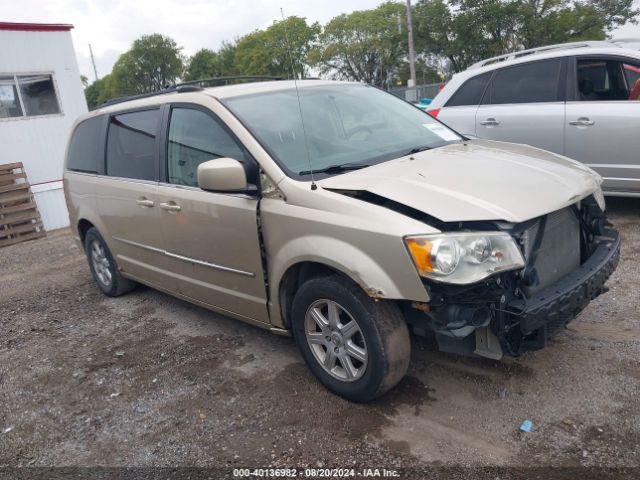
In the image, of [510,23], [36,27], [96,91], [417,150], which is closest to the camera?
[417,150]

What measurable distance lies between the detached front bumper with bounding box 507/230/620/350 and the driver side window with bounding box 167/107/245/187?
1848 millimetres

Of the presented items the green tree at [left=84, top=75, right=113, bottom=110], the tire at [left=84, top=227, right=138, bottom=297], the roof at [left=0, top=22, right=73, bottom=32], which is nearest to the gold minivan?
the tire at [left=84, top=227, right=138, bottom=297]

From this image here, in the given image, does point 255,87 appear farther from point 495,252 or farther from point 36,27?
point 36,27

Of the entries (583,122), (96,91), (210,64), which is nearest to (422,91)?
(583,122)

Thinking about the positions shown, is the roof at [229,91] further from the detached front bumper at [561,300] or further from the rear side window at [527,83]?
the rear side window at [527,83]

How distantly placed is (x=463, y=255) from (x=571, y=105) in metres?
3.91

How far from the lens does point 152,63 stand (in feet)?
253

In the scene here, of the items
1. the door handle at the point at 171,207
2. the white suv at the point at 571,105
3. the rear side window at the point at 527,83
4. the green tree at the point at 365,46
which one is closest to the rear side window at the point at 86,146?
the door handle at the point at 171,207

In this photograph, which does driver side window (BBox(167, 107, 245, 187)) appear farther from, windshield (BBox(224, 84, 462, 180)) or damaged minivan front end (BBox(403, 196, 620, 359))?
damaged minivan front end (BBox(403, 196, 620, 359))

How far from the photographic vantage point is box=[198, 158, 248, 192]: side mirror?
10.2 ft

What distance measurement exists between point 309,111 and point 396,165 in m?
0.80

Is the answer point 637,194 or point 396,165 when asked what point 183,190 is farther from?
point 637,194

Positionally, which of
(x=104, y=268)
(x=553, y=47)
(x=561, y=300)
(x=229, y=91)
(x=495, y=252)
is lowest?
(x=104, y=268)

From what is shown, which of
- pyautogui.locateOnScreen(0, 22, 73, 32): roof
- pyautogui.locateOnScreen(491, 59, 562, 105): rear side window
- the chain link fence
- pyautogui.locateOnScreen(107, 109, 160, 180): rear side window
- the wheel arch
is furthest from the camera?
the chain link fence
